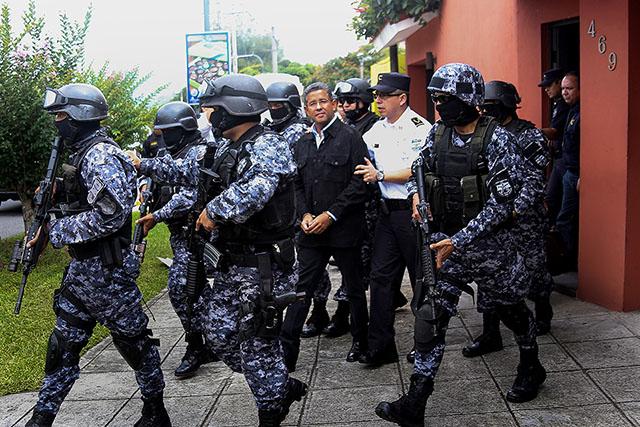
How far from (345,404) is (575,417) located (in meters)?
1.32

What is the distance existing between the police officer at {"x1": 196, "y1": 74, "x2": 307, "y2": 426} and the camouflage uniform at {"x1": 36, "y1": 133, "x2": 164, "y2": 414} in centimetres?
50

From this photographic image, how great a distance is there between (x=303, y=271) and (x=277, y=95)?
5.85 ft

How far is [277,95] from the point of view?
264 inches

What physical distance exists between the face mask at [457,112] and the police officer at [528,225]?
0.95 m

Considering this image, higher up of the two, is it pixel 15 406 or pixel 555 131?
pixel 555 131

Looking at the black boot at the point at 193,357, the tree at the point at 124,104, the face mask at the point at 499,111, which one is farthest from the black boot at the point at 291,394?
the tree at the point at 124,104

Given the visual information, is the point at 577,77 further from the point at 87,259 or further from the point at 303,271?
the point at 87,259

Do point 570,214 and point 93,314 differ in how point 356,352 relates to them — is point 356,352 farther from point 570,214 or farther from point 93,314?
point 570,214

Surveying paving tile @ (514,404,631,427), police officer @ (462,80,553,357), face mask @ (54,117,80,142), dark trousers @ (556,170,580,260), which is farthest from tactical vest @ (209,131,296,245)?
dark trousers @ (556,170,580,260)

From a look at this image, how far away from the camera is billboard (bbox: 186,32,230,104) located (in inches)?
763

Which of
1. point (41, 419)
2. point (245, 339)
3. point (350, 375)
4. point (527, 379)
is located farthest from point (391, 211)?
point (41, 419)

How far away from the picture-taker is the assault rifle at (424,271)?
4.45 m

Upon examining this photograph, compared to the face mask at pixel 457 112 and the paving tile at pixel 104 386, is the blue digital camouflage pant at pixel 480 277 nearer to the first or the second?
the face mask at pixel 457 112

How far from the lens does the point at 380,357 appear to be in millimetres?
5621
